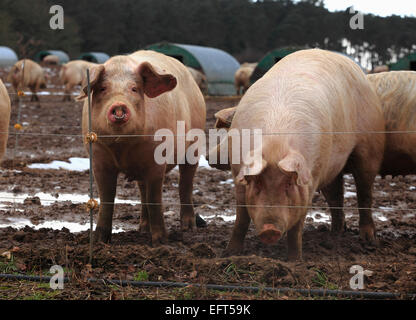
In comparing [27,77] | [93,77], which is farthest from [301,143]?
[27,77]

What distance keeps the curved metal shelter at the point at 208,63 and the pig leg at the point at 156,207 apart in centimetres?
1873

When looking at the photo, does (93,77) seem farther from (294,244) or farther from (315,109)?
(294,244)

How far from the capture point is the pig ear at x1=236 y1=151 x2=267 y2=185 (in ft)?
12.8

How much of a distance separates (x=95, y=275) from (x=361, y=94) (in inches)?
111

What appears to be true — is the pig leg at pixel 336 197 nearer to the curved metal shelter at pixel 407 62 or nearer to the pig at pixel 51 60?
the curved metal shelter at pixel 407 62

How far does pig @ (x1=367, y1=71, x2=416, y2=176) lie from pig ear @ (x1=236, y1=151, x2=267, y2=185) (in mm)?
2001

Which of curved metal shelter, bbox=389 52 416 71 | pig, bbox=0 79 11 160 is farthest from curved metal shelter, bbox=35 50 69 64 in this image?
pig, bbox=0 79 11 160

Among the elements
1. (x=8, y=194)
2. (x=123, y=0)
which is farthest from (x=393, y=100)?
(x=123, y=0)

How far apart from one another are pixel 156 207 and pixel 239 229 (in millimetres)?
808

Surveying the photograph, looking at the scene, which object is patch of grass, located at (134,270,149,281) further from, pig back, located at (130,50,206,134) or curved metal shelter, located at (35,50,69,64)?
curved metal shelter, located at (35,50,69,64)

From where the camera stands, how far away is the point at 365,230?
5.45 metres
